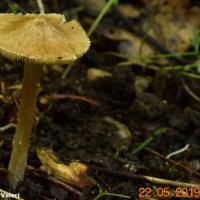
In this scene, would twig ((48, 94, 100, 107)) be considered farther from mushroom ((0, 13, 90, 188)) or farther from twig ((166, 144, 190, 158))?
mushroom ((0, 13, 90, 188))

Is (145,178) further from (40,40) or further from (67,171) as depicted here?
(40,40)

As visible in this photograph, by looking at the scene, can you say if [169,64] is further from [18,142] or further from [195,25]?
[18,142]

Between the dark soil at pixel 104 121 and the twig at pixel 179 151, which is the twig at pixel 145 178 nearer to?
the dark soil at pixel 104 121

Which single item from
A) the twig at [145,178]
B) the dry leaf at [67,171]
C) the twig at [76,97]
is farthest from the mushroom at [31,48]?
the twig at [76,97]

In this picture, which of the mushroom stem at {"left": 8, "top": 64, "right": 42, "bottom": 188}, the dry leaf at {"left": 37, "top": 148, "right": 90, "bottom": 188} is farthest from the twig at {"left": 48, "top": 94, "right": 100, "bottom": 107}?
the mushroom stem at {"left": 8, "top": 64, "right": 42, "bottom": 188}
